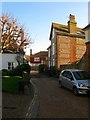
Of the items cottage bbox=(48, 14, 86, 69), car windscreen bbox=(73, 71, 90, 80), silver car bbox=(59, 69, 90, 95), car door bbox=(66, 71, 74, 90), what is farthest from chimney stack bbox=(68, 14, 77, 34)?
car windscreen bbox=(73, 71, 90, 80)

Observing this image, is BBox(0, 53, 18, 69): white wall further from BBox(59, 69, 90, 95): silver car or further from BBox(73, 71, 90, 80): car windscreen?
BBox(73, 71, 90, 80): car windscreen

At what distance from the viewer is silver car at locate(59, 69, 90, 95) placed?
623 inches

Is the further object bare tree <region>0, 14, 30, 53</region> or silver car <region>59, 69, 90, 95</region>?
bare tree <region>0, 14, 30, 53</region>

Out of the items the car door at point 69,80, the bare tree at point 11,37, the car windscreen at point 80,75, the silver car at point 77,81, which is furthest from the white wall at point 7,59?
the car windscreen at point 80,75

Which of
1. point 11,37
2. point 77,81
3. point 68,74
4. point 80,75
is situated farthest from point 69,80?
point 11,37

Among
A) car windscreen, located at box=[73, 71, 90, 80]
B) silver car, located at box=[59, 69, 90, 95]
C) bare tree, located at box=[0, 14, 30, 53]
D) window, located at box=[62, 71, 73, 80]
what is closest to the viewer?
silver car, located at box=[59, 69, 90, 95]

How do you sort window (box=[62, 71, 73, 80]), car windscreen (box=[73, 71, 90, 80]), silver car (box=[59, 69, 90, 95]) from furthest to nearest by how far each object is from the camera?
window (box=[62, 71, 73, 80]), car windscreen (box=[73, 71, 90, 80]), silver car (box=[59, 69, 90, 95])

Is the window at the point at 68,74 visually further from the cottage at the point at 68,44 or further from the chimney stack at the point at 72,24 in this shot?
the chimney stack at the point at 72,24

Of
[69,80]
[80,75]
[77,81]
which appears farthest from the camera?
[69,80]

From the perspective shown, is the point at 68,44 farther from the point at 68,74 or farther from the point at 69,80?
the point at 69,80


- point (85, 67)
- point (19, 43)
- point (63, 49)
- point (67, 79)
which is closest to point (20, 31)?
point (19, 43)

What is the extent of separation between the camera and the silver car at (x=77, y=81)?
52.0 feet

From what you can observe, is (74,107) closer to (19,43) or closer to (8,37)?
(8,37)

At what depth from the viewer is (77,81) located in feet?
54.4
